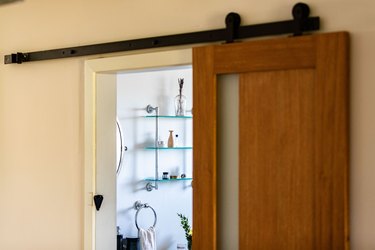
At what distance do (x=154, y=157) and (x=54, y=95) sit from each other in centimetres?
141

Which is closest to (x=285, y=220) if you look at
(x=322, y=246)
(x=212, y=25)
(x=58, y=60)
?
(x=322, y=246)

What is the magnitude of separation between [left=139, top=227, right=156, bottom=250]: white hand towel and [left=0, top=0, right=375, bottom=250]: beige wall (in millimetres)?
1078

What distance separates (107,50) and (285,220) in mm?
1383

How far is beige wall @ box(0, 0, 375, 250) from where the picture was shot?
2.54 metres

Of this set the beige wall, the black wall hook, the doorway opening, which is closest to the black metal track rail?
the beige wall

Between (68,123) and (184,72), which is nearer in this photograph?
(68,123)

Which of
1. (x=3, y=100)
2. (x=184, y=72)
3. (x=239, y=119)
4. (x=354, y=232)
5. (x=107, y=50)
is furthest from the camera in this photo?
(x=184, y=72)

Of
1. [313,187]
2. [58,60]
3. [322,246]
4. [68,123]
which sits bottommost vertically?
[322,246]

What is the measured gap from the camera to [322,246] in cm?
205

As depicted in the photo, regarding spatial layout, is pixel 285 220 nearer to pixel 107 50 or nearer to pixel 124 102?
pixel 107 50

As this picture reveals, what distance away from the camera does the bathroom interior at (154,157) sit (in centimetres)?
406

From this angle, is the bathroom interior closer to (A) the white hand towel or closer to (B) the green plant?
(A) the white hand towel

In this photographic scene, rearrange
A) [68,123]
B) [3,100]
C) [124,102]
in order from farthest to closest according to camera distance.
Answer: [124,102] < [3,100] < [68,123]

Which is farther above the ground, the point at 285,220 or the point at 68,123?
the point at 68,123
